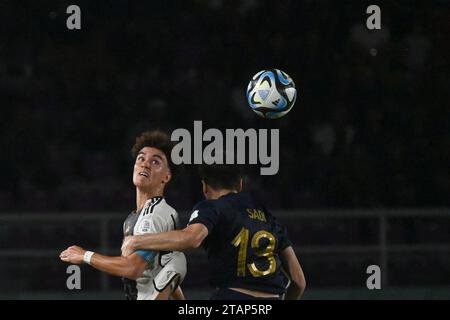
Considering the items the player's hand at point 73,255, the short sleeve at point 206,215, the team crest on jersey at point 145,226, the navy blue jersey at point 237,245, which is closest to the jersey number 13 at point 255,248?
the navy blue jersey at point 237,245

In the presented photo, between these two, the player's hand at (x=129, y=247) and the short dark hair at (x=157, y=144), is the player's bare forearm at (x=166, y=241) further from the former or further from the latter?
the short dark hair at (x=157, y=144)

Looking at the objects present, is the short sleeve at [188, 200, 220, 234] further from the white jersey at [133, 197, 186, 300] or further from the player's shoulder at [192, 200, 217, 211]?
the white jersey at [133, 197, 186, 300]

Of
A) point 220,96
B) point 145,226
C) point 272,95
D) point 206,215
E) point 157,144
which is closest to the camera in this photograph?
point 206,215

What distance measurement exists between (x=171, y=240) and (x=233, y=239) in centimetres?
40

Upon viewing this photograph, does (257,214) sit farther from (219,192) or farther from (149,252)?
(149,252)

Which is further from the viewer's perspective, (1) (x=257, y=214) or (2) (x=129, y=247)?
(1) (x=257, y=214)

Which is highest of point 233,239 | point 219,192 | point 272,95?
point 272,95

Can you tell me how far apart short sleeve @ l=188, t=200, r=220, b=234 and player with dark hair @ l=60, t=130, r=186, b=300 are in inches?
10.2

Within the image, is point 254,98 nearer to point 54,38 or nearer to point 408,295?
point 408,295

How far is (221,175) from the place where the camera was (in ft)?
19.2

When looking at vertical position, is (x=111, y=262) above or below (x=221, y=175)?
below

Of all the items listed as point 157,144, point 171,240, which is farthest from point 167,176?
point 171,240

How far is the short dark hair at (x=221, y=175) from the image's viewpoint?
582 centimetres

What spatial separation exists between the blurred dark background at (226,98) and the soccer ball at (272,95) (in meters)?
3.30
